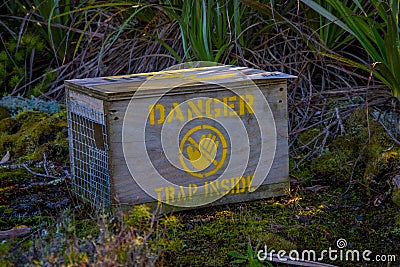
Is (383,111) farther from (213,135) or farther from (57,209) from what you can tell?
(57,209)

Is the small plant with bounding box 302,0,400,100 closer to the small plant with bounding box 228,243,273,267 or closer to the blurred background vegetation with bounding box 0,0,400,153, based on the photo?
the blurred background vegetation with bounding box 0,0,400,153

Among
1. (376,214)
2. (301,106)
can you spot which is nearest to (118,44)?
(301,106)

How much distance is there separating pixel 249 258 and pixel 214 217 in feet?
1.80

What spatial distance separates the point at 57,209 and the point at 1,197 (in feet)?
1.21

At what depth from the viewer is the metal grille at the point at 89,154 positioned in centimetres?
285

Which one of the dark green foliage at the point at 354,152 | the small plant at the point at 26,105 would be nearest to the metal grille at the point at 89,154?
the dark green foliage at the point at 354,152

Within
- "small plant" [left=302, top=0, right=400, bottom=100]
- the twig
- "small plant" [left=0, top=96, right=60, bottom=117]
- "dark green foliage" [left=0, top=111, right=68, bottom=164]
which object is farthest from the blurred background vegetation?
the twig

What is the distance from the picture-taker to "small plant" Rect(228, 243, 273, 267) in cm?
233

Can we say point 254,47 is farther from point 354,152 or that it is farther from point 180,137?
point 180,137

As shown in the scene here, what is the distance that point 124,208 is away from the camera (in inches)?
110

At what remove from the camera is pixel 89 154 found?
301cm

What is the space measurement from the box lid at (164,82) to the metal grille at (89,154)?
100 millimetres

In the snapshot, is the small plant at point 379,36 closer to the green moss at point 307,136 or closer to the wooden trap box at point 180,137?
the green moss at point 307,136

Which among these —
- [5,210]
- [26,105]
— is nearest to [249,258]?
[5,210]
